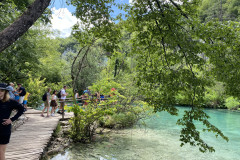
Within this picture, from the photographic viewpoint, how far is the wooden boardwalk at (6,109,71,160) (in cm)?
521

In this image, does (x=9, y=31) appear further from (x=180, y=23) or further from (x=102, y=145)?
(x=102, y=145)

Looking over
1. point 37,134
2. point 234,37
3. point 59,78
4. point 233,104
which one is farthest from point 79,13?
point 233,104

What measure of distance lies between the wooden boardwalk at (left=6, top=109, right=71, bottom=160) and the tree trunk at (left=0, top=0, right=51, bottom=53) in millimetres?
3300

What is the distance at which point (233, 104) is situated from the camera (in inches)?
1231

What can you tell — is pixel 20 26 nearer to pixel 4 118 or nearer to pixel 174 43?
pixel 4 118

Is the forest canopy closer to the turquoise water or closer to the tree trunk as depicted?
the tree trunk

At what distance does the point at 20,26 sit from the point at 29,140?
4.54 metres

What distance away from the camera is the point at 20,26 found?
330cm

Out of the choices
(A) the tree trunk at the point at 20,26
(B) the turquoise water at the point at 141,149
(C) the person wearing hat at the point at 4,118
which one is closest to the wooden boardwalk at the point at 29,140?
(B) the turquoise water at the point at 141,149

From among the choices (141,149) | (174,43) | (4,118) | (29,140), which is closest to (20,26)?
(4,118)

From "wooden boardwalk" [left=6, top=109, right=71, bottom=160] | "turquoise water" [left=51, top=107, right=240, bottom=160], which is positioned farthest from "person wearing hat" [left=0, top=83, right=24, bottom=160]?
"turquoise water" [left=51, top=107, right=240, bottom=160]

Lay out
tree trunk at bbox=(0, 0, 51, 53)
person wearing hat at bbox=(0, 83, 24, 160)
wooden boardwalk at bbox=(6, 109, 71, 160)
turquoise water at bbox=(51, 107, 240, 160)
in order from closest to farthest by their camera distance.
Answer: tree trunk at bbox=(0, 0, 51, 53), person wearing hat at bbox=(0, 83, 24, 160), wooden boardwalk at bbox=(6, 109, 71, 160), turquoise water at bbox=(51, 107, 240, 160)

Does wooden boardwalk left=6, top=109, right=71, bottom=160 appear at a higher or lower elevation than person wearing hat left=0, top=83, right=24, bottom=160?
lower

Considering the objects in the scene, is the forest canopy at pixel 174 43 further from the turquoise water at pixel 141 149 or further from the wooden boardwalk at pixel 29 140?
the turquoise water at pixel 141 149
